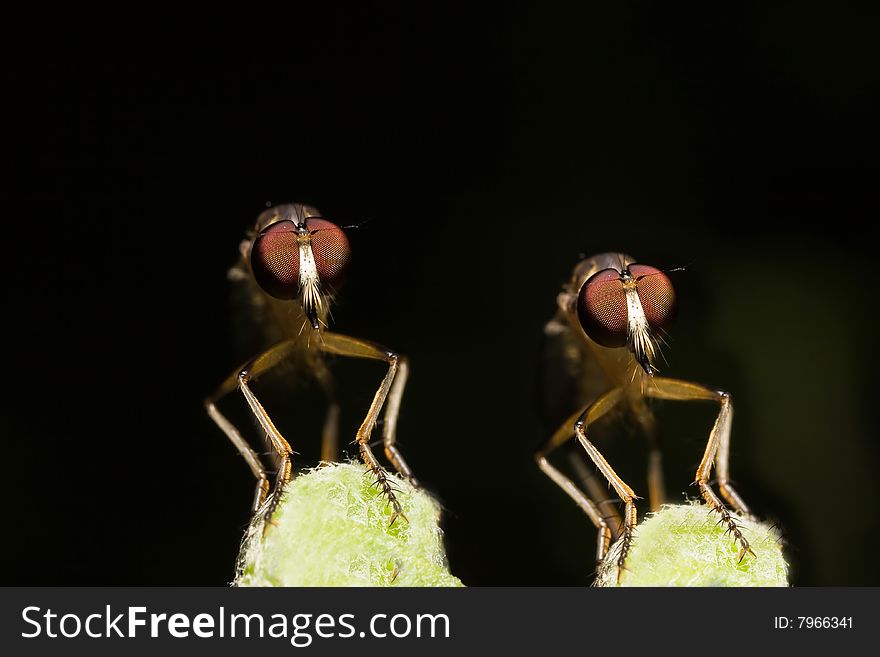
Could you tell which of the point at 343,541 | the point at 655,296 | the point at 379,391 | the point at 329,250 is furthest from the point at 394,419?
the point at 343,541

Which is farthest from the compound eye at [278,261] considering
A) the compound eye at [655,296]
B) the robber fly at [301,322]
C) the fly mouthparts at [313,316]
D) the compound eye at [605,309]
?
the compound eye at [655,296]

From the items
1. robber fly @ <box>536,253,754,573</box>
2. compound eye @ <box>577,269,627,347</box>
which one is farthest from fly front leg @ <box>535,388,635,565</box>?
compound eye @ <box>577,269,627,347</box>

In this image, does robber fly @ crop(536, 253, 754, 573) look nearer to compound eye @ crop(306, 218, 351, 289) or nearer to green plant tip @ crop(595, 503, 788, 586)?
green plant tip @ crop(595, 503, 788, 586)

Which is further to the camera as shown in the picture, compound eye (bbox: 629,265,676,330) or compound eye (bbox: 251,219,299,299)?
compound eye (bbox: 629,265,676,330)

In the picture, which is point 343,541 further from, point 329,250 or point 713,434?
point 713,434
